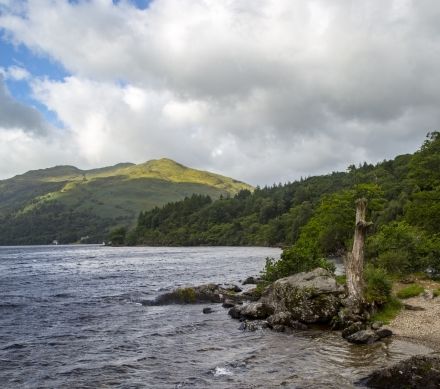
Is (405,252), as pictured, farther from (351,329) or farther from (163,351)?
(163,351)

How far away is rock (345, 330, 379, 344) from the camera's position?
90.1 ft

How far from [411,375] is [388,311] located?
1714 cm

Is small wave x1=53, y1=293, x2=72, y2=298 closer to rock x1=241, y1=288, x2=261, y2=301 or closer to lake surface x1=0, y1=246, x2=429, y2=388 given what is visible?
lake surface x1=0, y1=246, x2=429, y2=388

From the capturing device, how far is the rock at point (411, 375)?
1797 cm

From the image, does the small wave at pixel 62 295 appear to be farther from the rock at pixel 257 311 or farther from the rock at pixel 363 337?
the rock at pixel 363 337

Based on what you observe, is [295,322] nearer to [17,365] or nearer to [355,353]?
[355,353]

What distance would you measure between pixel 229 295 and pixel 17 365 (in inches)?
1092

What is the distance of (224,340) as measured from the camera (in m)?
30.7

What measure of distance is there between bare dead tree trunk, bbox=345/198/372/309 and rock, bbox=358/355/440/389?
1338cm

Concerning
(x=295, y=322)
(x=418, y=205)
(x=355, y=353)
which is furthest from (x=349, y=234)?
(x=355, y=353)

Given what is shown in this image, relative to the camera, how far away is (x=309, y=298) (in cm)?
3472

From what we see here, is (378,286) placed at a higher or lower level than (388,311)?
higher

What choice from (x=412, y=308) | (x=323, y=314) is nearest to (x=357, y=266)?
(x=323, y=314)

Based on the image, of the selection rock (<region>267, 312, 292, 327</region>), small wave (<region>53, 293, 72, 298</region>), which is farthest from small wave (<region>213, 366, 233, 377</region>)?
small wave (<region>53, 293, 72, 298</region>)
